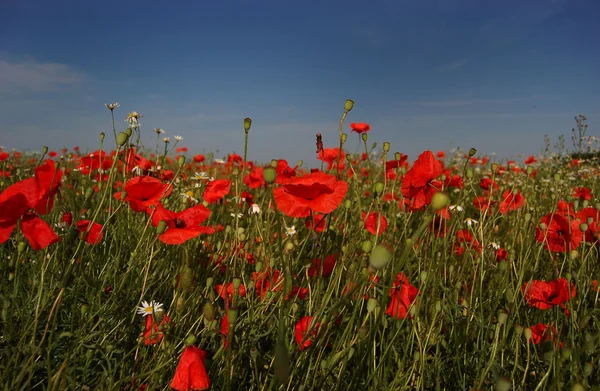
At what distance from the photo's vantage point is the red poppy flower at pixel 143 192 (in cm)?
172

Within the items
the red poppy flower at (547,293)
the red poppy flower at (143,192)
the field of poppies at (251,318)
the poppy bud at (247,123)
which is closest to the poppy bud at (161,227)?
the field of poppies at (251,318)

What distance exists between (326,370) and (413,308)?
0.44 metres

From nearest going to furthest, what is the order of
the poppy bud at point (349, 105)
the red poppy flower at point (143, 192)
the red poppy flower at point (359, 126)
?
1. the red poppy flower at point (143, 192)
2. the poppy bud at point (349, 105)
3. the red poppy flower at point (359, 126)

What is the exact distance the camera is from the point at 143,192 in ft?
5.86

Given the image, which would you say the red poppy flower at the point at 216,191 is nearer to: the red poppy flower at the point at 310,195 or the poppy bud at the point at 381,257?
the red poppy flower at the point at 310,195

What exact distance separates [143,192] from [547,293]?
6.04 ft

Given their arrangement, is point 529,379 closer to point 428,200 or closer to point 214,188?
point 428,200

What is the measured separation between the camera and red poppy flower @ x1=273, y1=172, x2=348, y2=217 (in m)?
1.45

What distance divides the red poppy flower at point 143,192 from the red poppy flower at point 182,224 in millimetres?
67

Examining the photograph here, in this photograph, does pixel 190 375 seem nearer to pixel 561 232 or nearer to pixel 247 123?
pixel 247 123

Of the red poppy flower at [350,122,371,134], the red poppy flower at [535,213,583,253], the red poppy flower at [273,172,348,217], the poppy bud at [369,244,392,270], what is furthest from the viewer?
the red poppy flower at [350,122,371,134]

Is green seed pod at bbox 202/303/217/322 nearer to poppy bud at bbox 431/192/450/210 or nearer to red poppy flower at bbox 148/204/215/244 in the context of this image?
red poppy flower at bbox 148/204/215/244

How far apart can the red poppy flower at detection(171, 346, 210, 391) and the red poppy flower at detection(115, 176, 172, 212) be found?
79 cm

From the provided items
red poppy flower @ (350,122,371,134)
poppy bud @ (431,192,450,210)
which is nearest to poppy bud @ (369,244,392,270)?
poppy bud @ (431,192,450,210)
